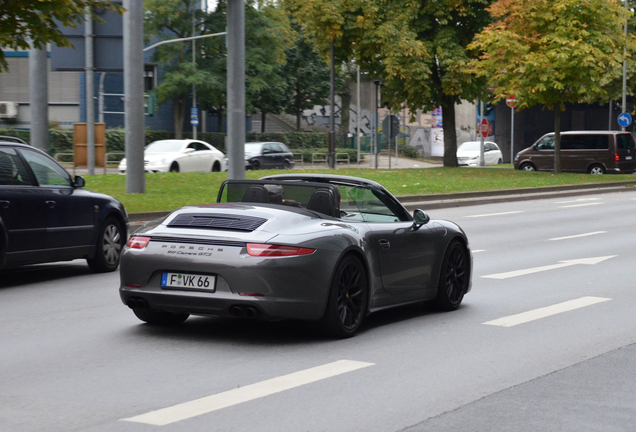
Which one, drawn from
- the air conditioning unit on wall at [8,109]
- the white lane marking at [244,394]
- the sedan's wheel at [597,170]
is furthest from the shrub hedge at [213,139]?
the white lane marking at [244,394]

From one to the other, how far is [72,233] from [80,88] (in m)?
46.1

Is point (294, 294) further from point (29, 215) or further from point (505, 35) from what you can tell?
point (505, 35)

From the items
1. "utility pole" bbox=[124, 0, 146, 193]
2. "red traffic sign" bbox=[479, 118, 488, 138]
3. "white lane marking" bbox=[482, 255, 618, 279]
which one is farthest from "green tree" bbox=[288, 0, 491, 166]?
"white lane marking" bbox=[482, 255, 618, 279]

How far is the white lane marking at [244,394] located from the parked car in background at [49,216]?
15.9 ft

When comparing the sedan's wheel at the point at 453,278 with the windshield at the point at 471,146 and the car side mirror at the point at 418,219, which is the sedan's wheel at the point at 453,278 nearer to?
the car side mirror at the point at 418,219

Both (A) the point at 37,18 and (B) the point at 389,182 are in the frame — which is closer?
(A) the point at 37,18

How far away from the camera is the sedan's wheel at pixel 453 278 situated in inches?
344

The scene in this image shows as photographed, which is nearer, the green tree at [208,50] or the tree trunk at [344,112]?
the green tree at [208,50]

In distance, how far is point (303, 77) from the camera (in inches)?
2670

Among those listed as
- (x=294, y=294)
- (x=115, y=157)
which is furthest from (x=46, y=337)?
(x=115, y=157)

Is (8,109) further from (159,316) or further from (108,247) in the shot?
(159,316)

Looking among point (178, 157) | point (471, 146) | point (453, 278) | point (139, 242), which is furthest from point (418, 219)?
point (471, 146)

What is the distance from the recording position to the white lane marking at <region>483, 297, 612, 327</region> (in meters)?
8.27

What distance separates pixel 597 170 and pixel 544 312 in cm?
3369
